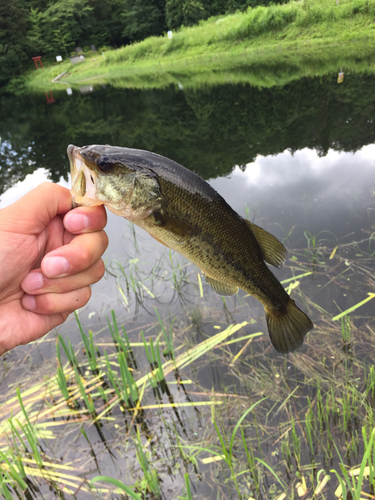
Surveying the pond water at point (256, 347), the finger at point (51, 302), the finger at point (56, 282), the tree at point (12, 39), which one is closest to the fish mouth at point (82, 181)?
the finger at point (56, 282)

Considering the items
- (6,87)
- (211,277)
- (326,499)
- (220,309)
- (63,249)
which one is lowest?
(326,499)

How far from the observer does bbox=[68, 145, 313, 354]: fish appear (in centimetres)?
175

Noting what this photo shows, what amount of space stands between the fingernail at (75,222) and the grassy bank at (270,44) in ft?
51.3

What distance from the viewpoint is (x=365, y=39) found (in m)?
18.0

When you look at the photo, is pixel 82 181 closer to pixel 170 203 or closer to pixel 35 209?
pixel 35 209

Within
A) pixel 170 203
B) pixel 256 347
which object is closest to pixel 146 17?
pixel 256 347

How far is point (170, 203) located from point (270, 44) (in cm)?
2550

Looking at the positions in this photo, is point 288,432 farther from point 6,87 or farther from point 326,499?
point 6,87

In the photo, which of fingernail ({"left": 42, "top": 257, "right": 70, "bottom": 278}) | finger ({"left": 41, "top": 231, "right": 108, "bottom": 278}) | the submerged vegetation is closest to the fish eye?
finger ({"left": 41, "top": 231, "right": 108, "bottom": 278})

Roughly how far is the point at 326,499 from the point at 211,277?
1.83 meters

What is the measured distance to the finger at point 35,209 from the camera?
1.86 meters

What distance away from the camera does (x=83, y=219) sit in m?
1.92

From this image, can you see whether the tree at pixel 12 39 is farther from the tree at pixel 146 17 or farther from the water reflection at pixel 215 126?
the water reflection at pixel 215 126

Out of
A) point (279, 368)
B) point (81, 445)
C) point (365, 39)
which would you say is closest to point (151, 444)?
point (81, 445)
